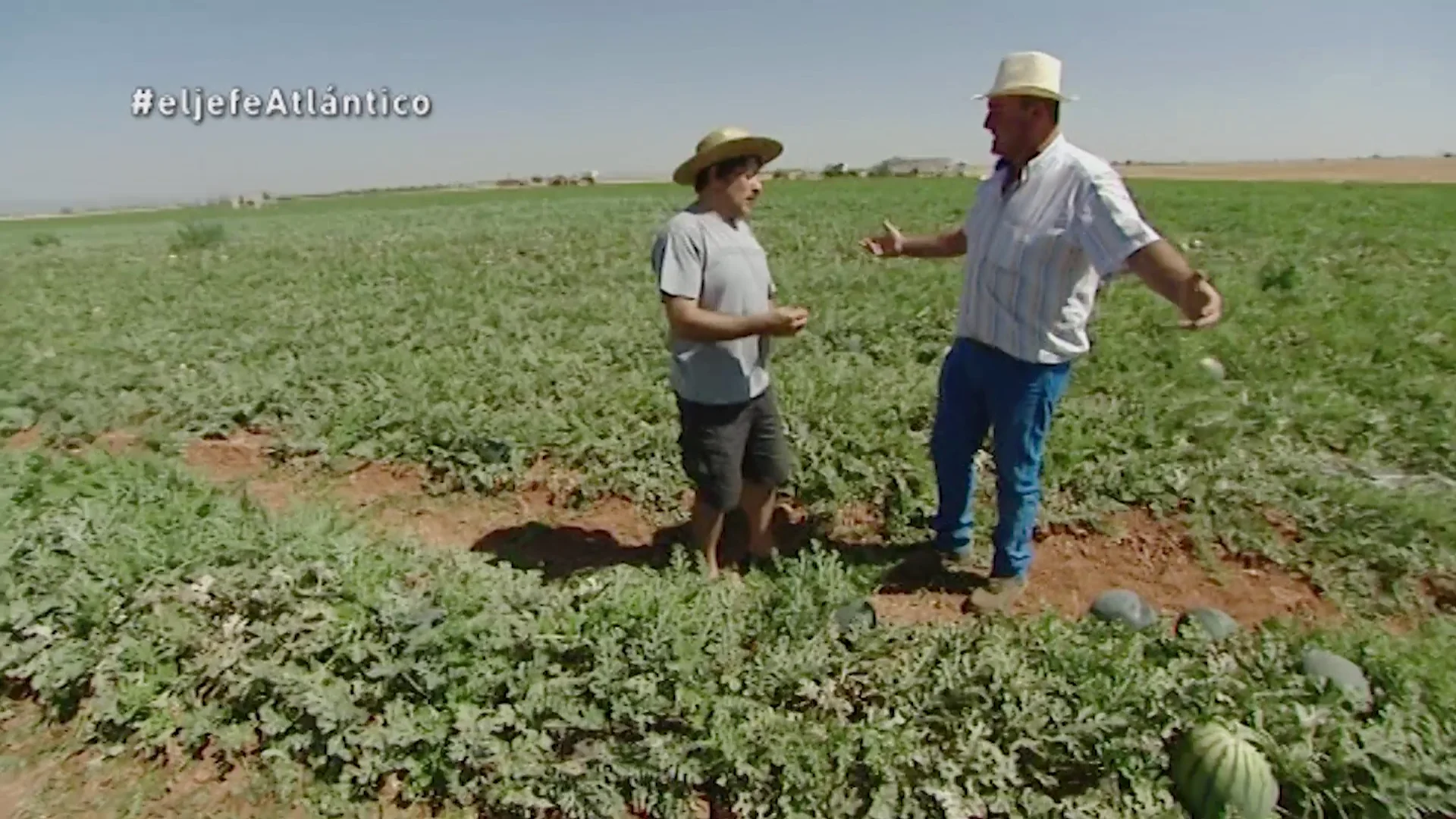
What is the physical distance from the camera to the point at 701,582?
2.90 metres

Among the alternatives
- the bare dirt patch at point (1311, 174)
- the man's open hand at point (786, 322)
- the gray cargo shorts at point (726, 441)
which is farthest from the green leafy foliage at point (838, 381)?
the bare dirt patch at point (1311, 174)

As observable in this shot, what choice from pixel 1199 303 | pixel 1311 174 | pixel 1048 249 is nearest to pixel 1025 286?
pixel 1048 249

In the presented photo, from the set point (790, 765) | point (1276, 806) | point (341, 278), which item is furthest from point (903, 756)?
point (341, 278)

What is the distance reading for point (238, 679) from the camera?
2463 mm

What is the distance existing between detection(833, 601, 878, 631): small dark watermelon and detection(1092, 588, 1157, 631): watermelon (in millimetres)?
798

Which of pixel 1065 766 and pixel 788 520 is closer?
pixel 1065 766

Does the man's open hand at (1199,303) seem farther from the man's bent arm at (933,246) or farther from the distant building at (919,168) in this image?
the distant building at (919,168)

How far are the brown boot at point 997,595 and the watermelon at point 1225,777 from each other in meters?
1.03

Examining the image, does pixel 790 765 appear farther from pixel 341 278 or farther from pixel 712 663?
pixel 341 278

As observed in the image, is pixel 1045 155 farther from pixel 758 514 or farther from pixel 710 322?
pixel 758 514

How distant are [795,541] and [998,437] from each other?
1117 millimetres

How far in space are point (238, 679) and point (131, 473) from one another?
1.97 meters

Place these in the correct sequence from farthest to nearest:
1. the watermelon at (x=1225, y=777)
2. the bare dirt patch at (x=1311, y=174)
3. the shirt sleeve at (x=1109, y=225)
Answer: the bare dirt patch at (x=1311, y=174) < the shirt sleeve at (x=1109, y=225) < the watermelon at (x=1225, y=777)

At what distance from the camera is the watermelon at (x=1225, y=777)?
6.49 ft
